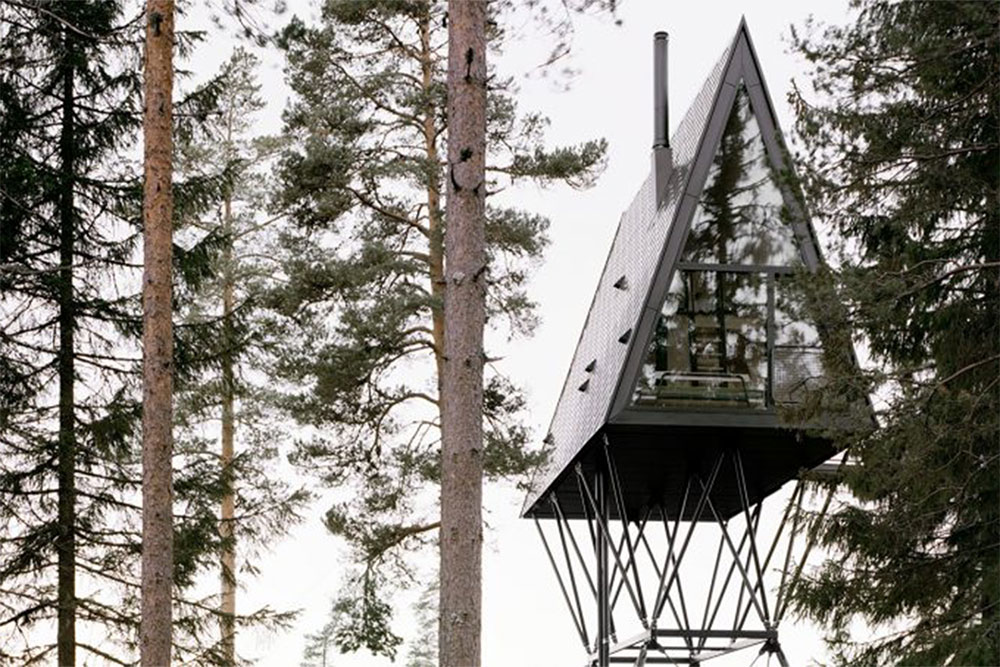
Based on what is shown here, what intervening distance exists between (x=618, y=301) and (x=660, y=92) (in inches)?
79.4

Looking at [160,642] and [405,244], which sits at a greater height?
[405,244]

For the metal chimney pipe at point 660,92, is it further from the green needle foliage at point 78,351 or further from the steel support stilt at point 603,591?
the green needle foliage at point 78,351

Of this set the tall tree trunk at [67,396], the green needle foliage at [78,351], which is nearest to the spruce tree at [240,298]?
the green needle foliage at [78,351]

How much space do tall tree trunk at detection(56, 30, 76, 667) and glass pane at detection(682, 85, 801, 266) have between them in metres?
5.06

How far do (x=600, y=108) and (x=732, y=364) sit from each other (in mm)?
5256

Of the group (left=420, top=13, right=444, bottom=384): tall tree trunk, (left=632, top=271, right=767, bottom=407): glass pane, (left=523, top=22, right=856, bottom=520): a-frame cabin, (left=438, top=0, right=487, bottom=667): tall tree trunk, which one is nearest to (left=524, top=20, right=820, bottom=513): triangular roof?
(left=523, top=22, right=856, bottom=520): a-frame cabin

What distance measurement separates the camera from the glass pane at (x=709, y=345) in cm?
1041

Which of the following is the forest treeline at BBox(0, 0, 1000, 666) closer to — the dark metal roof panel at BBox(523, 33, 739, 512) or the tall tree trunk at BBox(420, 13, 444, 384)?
the tall tree trunk at BBox(420, 13, 444, 384)

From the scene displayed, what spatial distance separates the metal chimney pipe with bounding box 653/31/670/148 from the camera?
478 inches

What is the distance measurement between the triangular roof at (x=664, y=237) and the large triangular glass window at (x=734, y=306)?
3.3 inches

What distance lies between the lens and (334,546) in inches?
570

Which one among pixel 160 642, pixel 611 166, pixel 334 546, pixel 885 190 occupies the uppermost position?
pixel 611 166

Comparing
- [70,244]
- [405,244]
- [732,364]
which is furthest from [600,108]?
[70,244]

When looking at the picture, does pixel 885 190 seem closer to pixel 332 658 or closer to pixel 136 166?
pixel 136 166
